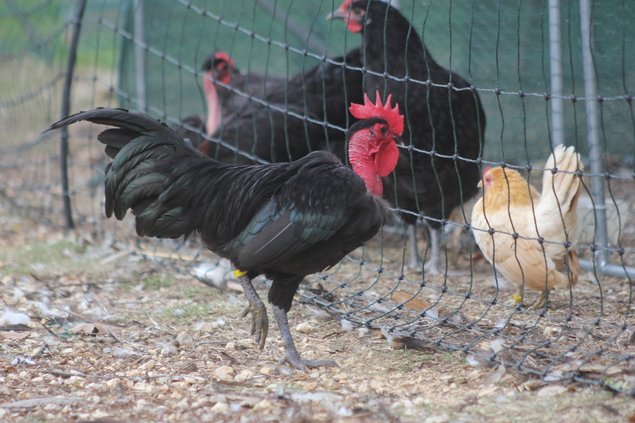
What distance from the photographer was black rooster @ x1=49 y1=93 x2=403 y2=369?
393 cm

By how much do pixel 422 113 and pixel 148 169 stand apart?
200 centimetres

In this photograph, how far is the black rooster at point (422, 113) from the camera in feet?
18.2

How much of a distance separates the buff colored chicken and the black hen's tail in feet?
5.23

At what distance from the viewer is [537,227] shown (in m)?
4.67

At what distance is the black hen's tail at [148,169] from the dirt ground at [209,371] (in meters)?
0.72

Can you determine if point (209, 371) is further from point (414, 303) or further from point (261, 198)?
point (414, 303)

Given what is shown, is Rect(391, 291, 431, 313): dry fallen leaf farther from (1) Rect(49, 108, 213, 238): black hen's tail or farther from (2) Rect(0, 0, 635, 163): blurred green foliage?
(1) Rect(49, 108, 213, 238): black hen's tail

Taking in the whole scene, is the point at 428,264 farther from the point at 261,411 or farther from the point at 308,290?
the point at 261,411

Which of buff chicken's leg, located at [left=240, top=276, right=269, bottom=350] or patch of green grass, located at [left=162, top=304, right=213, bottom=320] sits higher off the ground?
buff chicken's leg, located at [left=240, top=276, right=269, bottom=350]

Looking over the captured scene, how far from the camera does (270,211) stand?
13.3ft

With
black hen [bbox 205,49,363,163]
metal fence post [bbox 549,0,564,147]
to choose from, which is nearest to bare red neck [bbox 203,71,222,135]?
black hen [bbox 205,49,363,163]

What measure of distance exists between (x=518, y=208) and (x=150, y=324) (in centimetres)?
225

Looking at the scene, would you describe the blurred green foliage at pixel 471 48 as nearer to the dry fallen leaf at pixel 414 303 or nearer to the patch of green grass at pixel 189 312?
the dry fallen leaf at pixel 414 303

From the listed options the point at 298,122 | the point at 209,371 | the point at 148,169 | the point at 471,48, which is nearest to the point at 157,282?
the point at 298,122
